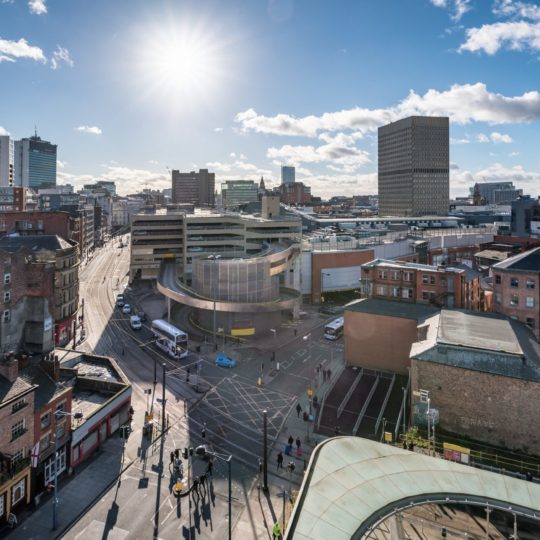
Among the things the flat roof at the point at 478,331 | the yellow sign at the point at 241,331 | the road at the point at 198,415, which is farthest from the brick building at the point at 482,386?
the yellow sign at the point at 241,331

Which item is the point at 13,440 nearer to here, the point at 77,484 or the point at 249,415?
the point at 77,484

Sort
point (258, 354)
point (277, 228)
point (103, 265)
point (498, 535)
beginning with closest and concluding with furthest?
point (498, 535), point (258, 354), point (277, 228), point (103, 265)

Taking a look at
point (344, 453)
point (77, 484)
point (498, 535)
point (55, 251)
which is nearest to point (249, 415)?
point (77, 484)

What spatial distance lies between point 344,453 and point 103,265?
14081 cm

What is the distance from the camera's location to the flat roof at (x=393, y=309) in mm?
54938

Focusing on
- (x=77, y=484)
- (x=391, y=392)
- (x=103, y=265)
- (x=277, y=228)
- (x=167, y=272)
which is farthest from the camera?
(x=103, y=265)

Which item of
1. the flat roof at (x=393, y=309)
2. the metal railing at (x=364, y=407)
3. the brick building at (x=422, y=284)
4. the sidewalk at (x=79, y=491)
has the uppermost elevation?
the brick building at (x=422, y=284)

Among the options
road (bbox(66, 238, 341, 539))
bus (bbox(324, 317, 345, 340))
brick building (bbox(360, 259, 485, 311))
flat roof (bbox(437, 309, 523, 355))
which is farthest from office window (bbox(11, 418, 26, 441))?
brick building (bbox(360, 259, 485, 311))

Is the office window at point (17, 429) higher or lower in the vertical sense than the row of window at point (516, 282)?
lower

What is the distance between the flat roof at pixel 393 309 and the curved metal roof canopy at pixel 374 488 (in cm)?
3045

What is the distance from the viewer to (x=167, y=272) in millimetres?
97562

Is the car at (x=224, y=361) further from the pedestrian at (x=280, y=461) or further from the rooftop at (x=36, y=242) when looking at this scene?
the rooftop at (x=36, y=242)

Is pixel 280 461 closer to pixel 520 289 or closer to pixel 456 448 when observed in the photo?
pixel 456 448

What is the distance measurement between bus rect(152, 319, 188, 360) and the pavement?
1516 centimetres
